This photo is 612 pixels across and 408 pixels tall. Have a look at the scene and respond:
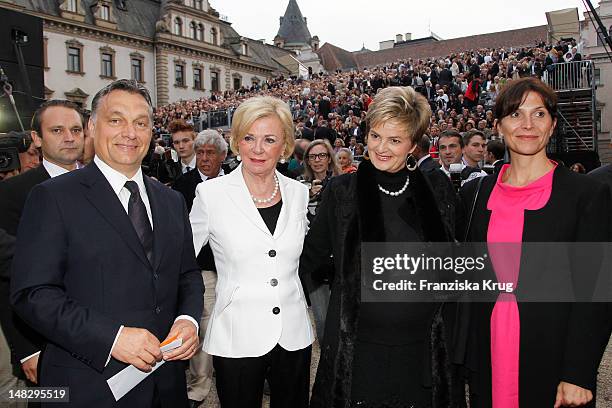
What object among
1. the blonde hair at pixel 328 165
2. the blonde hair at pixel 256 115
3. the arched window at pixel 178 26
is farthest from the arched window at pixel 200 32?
the blonde hair at pixel 256 115

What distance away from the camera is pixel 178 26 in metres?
40.4

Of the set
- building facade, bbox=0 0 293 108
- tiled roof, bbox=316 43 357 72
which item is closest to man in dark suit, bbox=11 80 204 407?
building facade, bbox=0 0 293 108

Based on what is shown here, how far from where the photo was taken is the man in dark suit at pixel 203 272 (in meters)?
3.97

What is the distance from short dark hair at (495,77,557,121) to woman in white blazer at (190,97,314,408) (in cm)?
111

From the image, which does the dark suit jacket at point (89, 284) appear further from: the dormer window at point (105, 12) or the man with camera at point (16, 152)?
the dormer window at point (105, 12)

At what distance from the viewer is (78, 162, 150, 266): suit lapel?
1896 millimetres

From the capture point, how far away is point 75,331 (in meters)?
1.70

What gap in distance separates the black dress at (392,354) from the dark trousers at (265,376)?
0.32 m

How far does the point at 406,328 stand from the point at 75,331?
1.41 m

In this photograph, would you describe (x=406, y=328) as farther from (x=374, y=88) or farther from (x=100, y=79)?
(x=100, y=79)

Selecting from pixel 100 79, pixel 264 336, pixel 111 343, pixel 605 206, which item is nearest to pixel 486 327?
pixel 605 206

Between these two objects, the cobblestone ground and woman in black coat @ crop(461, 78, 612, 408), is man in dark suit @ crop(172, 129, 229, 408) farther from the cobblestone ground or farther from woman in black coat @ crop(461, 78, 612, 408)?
woman in black coat @ crop(461, 78, 612, 408)

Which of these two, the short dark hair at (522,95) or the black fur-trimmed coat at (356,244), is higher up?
the short dark hair at (522,95)

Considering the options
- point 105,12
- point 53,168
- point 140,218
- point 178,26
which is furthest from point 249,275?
point 178,26
